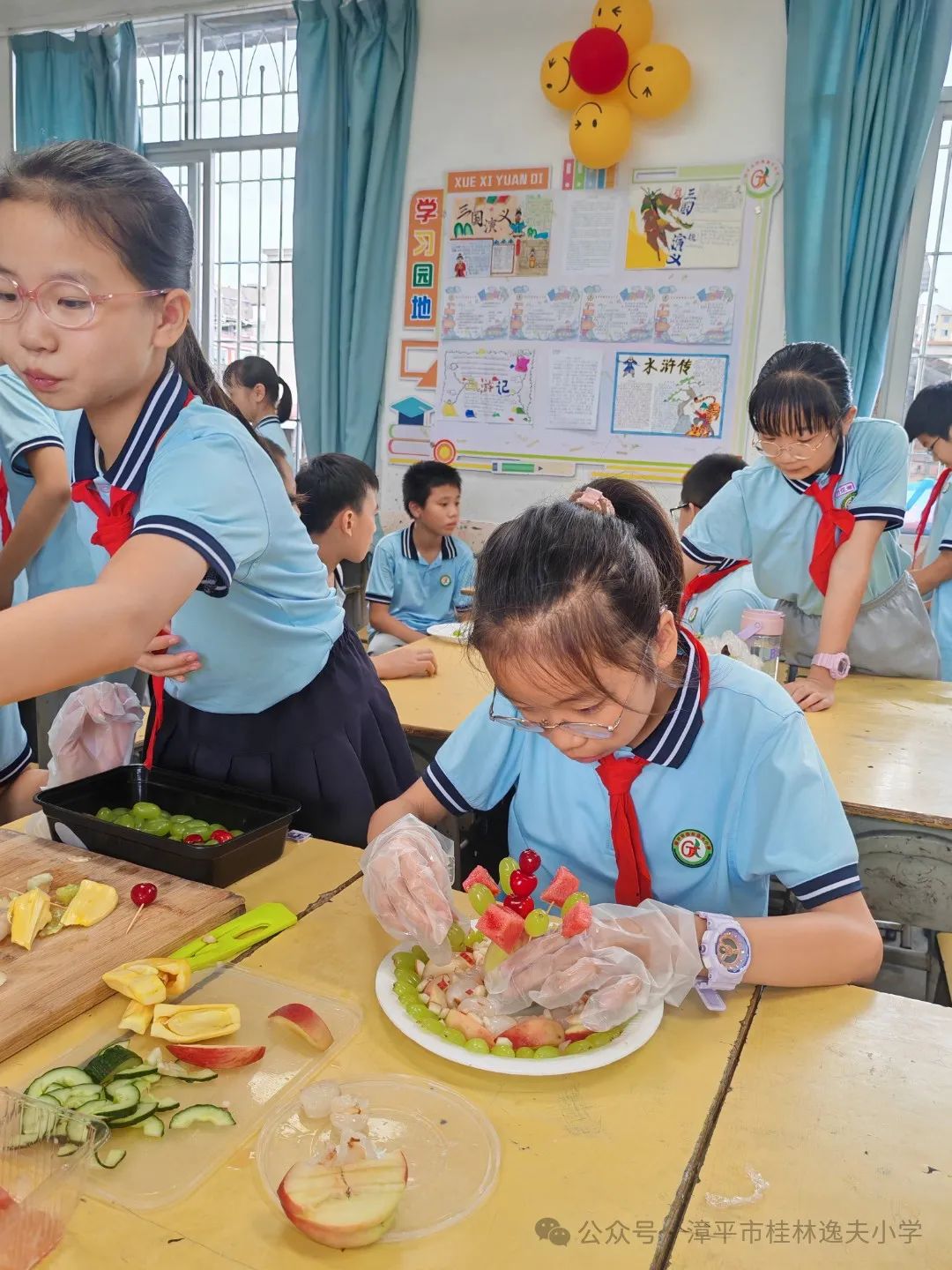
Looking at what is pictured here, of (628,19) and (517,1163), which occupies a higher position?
(628,19)

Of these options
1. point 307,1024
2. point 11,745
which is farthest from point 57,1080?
point 11,745

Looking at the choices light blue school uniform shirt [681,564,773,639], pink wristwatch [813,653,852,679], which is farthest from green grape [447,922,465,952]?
light blue school uniform shirt [681,564,773,639]

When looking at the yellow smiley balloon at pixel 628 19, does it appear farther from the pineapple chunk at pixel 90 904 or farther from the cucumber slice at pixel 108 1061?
the cucumber slice at pixel 108 1061

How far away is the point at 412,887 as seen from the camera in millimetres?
1082

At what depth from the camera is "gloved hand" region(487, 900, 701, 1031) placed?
0.92 metres

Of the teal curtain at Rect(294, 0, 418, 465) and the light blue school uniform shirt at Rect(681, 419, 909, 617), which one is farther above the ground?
the teal curtain at Rect(294, 0, 418, 465)

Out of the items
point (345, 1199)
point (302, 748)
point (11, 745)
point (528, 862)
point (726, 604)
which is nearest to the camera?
point (345, 1199)

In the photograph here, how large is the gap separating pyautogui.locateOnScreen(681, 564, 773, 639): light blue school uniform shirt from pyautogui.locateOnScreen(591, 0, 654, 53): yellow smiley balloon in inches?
92.6

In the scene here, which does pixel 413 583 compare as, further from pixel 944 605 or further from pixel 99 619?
pixel 99 619

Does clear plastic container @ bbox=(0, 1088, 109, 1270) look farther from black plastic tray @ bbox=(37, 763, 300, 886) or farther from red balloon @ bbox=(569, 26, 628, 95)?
red balloon @ bbox=(569, 26, 628, 95)

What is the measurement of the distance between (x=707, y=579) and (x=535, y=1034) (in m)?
2.09

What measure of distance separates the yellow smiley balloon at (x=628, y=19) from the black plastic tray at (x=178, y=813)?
3603mm

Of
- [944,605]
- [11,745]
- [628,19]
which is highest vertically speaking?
[628,19]

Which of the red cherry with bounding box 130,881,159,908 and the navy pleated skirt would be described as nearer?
the red cherry with bounding box 130,881,159,908
